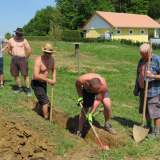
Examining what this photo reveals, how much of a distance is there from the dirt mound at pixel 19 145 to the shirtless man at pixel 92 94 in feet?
3.59

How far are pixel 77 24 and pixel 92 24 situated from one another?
17028 mm

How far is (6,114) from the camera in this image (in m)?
5.46

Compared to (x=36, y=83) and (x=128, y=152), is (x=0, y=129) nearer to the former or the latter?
(x=36, y=83)

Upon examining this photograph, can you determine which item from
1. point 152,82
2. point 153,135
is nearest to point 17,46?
point 152,82

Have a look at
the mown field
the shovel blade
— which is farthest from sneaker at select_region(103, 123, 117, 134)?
the shovel blade

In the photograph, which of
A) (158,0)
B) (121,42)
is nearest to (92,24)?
(121,42)

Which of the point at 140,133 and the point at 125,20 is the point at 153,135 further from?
the point at 125,20

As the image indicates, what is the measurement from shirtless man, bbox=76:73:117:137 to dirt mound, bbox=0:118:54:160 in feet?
3.59

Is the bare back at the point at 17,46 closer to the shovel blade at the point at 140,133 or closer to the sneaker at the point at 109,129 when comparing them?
the sneaker at the point at 109,129

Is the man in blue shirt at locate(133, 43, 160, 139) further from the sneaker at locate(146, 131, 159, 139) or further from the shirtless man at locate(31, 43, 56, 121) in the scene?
the shirtless man at locate(31, 43, 56, 121)

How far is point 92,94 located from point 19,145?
183 centimetres

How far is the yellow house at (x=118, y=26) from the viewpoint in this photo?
30.6m

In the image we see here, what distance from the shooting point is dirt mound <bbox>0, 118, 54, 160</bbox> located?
3.48 m

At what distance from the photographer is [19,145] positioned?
3.71 meters
